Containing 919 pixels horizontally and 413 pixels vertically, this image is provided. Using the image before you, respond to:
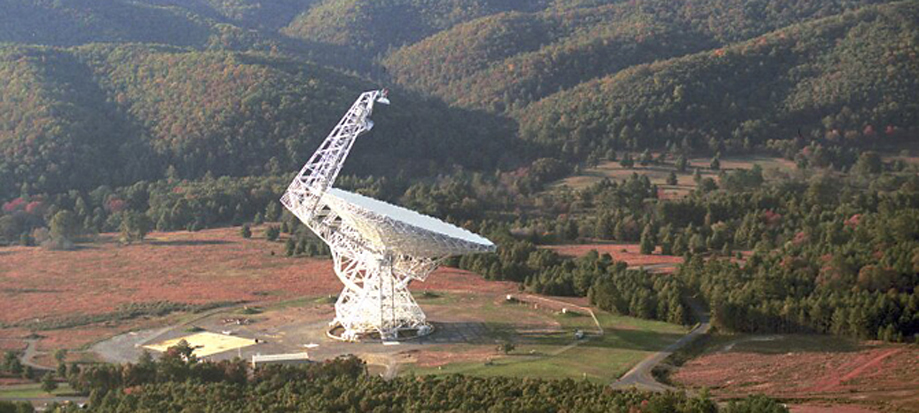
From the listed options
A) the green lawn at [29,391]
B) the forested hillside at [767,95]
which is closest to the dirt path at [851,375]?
the green lawn at [29,391]

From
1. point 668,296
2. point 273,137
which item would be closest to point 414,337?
point 668,296

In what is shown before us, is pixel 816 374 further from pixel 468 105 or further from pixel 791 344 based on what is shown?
pixel 468 105

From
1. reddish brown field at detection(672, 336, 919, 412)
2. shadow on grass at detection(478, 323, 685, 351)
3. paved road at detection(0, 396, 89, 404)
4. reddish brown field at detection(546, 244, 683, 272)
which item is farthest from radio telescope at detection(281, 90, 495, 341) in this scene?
reddish brown field at detection(546, 244, 683, 272)

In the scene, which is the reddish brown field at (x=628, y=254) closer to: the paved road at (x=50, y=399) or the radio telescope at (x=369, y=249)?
the radio telescope at (x=369, y=249)

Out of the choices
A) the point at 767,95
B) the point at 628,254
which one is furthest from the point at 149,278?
the point at 767,95

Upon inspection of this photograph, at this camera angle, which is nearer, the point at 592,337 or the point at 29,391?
the point at 29,391
